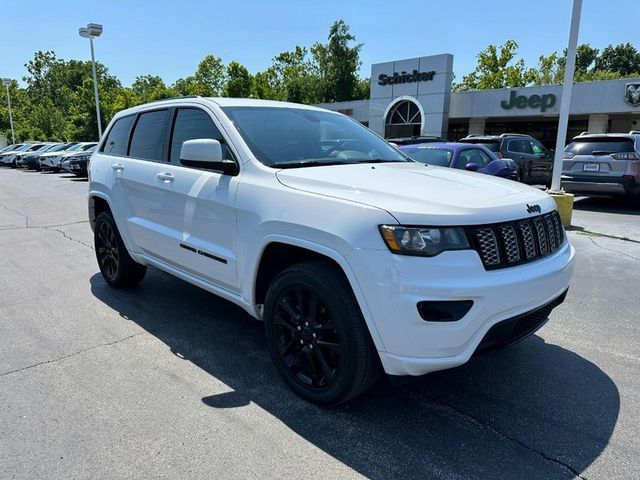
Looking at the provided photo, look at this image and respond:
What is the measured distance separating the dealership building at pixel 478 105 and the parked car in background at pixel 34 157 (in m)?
20.3

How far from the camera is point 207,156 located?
325cm

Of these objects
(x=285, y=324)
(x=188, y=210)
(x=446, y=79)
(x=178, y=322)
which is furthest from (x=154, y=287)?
(x=446, y=79)

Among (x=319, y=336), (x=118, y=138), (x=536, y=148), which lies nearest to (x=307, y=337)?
(x=319, y=336)

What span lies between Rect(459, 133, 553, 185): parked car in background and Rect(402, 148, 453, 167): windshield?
16.0 ft

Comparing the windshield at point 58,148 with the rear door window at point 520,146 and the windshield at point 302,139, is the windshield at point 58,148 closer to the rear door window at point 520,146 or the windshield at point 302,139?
the rear door window at point 520,146

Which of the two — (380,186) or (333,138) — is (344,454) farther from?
(333,138)

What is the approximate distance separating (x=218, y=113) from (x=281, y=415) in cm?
219

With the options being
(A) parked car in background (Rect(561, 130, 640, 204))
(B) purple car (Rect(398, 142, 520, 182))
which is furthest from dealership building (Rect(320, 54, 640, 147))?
(B) purple car (Rect(398, 142, 520, 182))

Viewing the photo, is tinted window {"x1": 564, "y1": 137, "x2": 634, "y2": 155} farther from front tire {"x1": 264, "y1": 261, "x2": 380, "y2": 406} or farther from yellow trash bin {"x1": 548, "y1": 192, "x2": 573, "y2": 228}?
front tire {"x1": 264, "y1": 261, "x2": 380, "y2": 406}

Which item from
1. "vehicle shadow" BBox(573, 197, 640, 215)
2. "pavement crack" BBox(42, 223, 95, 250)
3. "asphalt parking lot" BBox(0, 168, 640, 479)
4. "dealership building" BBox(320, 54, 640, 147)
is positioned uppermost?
"dealership building" BBox(320, 54, 640, 147)

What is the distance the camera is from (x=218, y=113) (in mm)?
3662

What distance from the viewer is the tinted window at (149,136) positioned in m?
4.34

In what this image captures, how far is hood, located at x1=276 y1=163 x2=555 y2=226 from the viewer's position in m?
2.50

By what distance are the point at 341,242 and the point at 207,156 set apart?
1.22m
